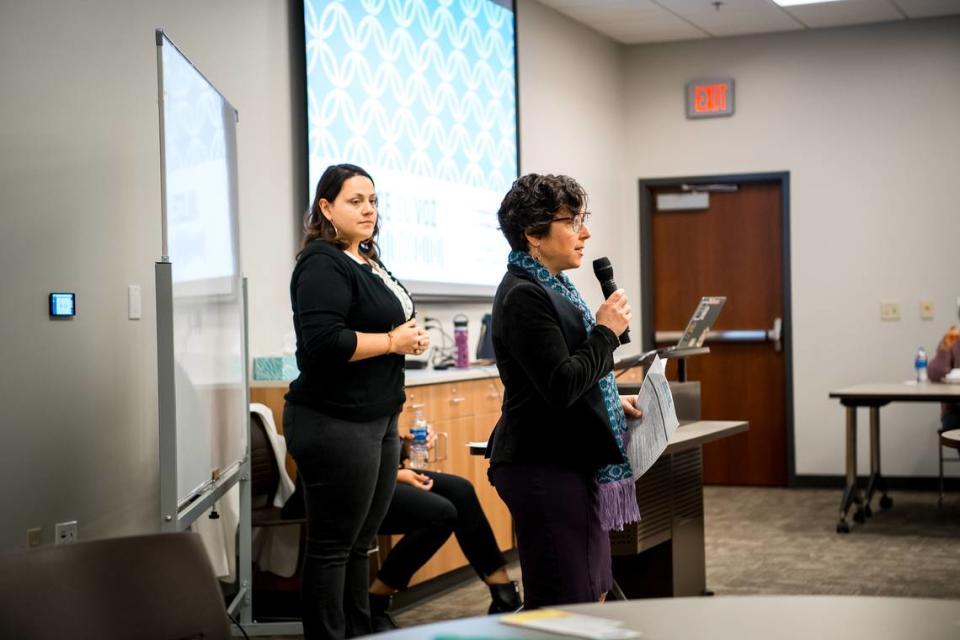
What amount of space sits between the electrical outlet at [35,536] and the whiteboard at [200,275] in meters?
0.57

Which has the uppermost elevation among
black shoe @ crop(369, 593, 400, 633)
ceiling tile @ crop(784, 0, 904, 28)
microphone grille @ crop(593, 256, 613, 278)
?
ceiling tile @ crop(784, 0, 904, 28)

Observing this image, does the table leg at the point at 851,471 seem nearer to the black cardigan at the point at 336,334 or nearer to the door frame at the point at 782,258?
the door frame at the point at 782,258

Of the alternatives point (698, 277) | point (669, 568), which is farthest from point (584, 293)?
point (669, 568)

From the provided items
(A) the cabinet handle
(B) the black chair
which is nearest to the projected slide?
(A) the cabinet handle

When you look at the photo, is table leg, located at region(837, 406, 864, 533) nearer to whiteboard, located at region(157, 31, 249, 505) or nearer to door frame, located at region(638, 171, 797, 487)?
door frame, located at region(638, 171, 797, 487)

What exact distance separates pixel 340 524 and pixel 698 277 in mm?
5447

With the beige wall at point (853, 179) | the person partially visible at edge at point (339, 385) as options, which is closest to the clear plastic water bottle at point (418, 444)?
the person partially visible at edge at point (339, 385)

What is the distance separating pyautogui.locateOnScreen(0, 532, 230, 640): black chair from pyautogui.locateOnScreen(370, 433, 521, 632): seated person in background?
2233mm

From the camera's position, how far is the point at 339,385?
10.00 ft

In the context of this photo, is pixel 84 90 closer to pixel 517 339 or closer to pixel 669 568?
pixel 517 339

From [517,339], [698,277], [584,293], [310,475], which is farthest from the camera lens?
[698,277]

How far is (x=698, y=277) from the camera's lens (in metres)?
8.10

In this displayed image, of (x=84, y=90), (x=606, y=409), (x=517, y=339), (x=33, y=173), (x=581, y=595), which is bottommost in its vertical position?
(x=581, y=595)

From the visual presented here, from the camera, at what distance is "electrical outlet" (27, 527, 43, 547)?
357 centimetres
